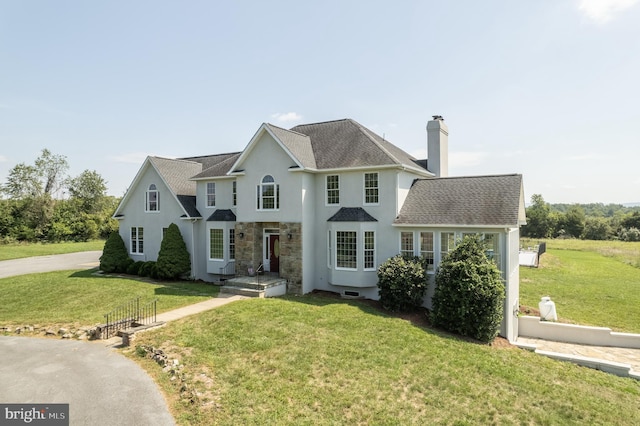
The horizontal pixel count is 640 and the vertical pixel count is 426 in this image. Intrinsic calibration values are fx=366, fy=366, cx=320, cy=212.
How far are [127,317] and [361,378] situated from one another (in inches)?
411

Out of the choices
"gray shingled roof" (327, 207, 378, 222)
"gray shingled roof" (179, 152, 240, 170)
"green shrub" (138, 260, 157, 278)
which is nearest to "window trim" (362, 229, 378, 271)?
"gray shingled roof" (327, 207, 378, 222)

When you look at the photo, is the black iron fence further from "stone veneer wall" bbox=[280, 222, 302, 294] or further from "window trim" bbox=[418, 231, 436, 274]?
"window trim" bbox=[418, 231, 436, 274]

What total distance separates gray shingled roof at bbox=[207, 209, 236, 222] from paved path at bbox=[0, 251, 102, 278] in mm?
12595

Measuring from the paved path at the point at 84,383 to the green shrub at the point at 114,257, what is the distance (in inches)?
524

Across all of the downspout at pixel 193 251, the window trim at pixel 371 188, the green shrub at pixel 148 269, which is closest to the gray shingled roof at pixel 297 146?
the window trim at pixel 371 188

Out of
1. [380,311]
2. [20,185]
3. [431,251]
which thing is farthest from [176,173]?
[20,185]

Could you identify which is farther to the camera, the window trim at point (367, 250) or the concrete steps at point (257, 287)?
the window trim at point (367, 250)

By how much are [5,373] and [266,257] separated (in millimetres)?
12612

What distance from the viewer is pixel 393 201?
18.2 m

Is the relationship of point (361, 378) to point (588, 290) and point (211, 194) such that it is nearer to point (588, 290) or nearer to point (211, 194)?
point (211, 194)

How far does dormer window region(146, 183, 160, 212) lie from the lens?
2523 cm

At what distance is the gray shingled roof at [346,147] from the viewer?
61.1 feet

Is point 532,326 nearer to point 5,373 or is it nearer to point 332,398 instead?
point 332,398

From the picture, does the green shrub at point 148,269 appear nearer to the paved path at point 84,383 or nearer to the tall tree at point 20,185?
the paved path at point 84,383
